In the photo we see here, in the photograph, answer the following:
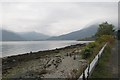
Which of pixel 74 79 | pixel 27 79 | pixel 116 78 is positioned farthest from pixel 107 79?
pixel 27 79

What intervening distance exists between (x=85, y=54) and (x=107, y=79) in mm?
14065

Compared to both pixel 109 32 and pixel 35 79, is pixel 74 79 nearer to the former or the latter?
pixel 35 79

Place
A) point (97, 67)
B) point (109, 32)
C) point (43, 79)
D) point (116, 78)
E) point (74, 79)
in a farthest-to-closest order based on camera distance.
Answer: point (109, 32) < point (43, 79) < point (97, 67) < point (116, 78) < point (74, 79)

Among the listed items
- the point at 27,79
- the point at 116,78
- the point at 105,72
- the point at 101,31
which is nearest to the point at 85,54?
the point at 27,79

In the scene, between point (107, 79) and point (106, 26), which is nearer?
point (107, 79)

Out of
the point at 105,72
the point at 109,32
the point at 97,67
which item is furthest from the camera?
the point at 109,32

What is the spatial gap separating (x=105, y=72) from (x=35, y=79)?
543 centimetres

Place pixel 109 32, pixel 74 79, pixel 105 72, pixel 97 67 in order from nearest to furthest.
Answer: pixel 74 79 → pixel 105 72 → pixel 97 67 → pixel 109 32

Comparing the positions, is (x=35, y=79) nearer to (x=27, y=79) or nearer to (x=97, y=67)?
(x=27, y=79)

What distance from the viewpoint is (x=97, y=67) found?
50.9 ft

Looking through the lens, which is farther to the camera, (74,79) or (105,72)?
(105,72)

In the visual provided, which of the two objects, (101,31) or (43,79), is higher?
(101,31)

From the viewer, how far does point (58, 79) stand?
16.4m

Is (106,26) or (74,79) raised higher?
(106,26)
